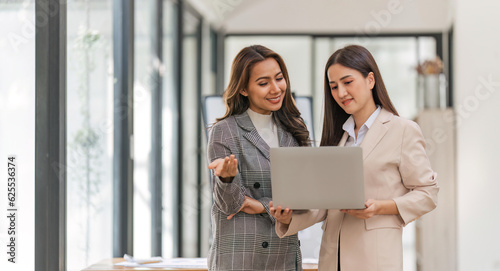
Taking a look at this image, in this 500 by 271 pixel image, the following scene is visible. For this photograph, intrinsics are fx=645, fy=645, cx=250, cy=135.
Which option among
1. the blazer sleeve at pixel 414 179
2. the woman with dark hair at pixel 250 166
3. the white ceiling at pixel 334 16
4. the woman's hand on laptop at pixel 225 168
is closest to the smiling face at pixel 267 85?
the woman with dark hair at pixel 250 166

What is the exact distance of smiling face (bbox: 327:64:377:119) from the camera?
1793 millimetres

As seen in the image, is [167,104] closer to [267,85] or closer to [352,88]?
[267,85]

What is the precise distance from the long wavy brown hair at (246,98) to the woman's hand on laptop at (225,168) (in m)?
0.27

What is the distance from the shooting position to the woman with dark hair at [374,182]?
68.2 inches

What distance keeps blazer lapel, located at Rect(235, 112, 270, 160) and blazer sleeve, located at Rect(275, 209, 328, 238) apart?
0.22 m

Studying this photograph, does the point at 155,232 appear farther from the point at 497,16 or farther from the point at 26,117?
the point at 497,16

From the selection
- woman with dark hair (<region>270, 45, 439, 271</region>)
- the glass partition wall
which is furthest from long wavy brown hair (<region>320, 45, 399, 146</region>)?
the glass partition wall

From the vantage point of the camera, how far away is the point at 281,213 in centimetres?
175

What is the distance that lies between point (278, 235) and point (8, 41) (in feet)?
3.84

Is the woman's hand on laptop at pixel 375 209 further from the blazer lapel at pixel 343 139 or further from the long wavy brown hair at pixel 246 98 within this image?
the long wavy brown hair at pixel 246 98

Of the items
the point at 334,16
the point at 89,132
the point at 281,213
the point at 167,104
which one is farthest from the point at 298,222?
the point at 334,16

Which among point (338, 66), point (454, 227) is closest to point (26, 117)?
point (338, 66)

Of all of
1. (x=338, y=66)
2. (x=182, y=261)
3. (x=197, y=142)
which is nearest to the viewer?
(x=338, y=66)

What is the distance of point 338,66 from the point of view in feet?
5.93
